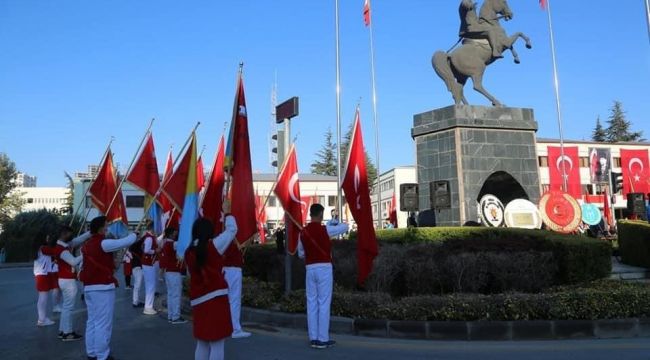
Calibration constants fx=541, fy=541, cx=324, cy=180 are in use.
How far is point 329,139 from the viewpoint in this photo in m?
92.1

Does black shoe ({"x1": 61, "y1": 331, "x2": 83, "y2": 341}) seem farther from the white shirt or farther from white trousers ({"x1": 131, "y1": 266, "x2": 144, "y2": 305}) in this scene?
white trousers ({"x1": 131, "y1": 266, "x2": 144, "y2": 305})

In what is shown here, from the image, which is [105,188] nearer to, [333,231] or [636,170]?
[333,231]

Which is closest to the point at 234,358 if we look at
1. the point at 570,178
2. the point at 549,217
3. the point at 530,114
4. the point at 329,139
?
the point at 549,217

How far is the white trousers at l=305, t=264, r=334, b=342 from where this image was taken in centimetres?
748

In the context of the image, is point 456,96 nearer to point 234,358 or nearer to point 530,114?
point 530,114

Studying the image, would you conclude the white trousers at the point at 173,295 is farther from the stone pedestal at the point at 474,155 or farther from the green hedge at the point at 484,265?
the stone pedestal at the point at 474,155

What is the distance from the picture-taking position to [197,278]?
524 centimetres

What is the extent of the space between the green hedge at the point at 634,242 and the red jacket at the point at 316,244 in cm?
1012

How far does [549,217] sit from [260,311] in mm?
8395

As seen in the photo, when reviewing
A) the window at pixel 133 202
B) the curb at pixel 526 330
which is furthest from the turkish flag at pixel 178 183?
the window at pixel 133 202

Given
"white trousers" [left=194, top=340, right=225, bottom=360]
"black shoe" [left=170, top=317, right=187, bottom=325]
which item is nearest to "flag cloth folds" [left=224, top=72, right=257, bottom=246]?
"black shoe" [left=170, top=317, right=187, bottom=325]

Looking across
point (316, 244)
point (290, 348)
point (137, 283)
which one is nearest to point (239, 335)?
point (290, 348)

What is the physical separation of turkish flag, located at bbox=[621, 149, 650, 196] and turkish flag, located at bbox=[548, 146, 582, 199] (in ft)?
18.3

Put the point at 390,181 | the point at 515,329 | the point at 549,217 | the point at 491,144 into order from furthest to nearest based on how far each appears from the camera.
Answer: the point at 390,181 < the point at 491,144 < the point at 549,217 < the point at 515,329
